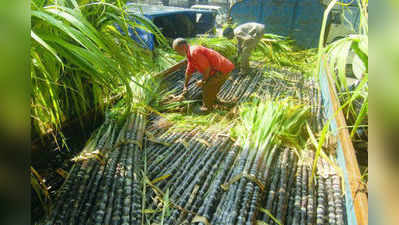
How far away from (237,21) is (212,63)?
17.7 feet

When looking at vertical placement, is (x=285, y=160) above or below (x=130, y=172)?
below

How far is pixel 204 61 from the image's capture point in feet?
12.8

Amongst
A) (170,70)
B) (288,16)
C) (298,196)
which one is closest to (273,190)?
(298,196)

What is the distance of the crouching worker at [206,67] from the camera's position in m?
3.87

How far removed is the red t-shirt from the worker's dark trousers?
0.09 m

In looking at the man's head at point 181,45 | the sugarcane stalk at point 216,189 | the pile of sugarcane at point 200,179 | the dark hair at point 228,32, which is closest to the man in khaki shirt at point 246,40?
the dark hair at point 228,32

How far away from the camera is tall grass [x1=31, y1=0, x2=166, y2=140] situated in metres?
1.36

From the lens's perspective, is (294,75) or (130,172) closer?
(130,172)

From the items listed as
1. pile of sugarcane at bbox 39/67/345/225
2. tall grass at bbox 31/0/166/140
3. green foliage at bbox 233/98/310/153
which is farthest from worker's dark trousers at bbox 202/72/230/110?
tall grass at bbox 31/0/166/140

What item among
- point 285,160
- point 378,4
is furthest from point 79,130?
point 378,4

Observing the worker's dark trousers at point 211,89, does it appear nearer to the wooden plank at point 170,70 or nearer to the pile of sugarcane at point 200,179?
the wooden plank at point 170,70

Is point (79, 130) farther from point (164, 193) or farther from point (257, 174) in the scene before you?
point (257, 174)

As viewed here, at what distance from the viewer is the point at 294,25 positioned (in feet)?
27.5

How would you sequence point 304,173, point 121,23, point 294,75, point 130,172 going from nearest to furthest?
point 130,172 → point 121,23 → point 304,173 → point 294,75
